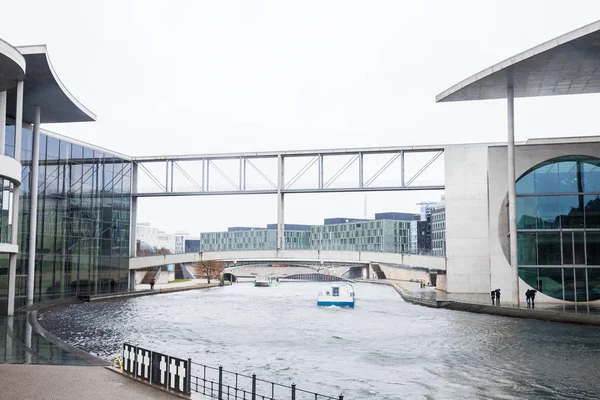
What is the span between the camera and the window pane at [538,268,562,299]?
48.5m

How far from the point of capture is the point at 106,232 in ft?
205

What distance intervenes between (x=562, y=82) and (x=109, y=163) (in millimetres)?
41706

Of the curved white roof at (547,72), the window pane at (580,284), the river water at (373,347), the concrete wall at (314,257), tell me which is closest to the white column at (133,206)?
the concrete wall at (314,257)

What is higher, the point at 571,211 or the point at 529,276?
the point at 571,211

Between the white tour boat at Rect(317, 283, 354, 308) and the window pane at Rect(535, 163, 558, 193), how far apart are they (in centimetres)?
2028

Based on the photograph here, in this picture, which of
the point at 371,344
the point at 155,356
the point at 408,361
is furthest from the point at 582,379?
the point at 155,356

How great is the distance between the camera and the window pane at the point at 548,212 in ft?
160

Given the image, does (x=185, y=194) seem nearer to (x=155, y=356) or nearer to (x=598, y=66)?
(x=598, y=66)

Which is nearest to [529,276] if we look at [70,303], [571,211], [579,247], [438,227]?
[579,247]

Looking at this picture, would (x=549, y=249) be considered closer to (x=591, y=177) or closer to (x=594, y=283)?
(x=594, y=283)

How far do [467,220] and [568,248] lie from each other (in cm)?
1567

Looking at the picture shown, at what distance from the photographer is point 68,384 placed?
1769 cm

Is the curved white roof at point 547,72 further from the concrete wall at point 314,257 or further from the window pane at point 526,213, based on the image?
the concrete wall at point 314,257

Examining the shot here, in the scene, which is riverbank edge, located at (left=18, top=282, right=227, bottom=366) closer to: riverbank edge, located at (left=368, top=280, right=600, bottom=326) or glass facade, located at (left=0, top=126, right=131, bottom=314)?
glass facade, located at (left=0, top=126, right=131, bottom=314)
